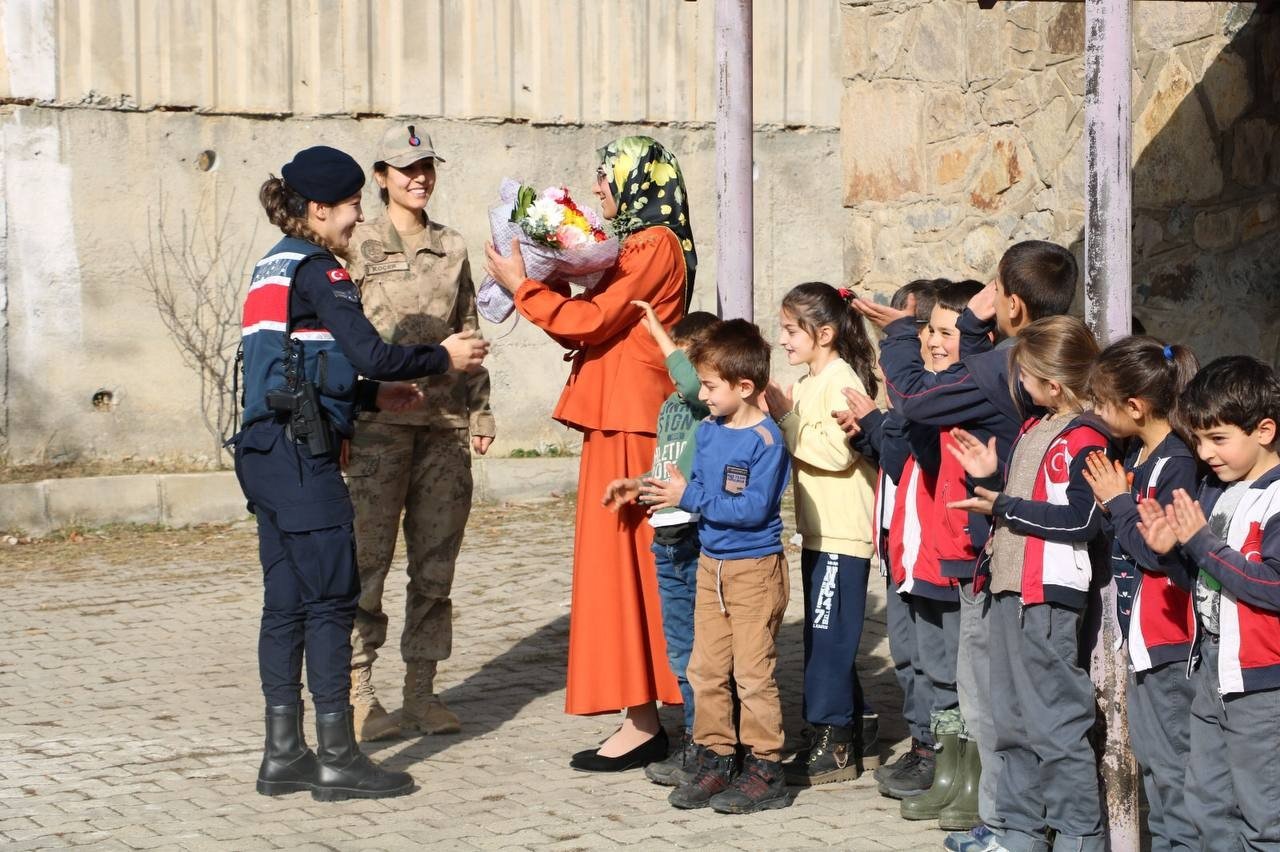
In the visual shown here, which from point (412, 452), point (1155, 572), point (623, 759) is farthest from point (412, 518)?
point (1155, 572)

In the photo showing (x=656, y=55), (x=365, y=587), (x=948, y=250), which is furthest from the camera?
(x=656, y=55)

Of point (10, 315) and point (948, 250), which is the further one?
point (10, 315)

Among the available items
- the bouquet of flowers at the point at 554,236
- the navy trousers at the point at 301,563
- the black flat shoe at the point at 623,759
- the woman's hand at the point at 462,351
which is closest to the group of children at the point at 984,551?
the black flat shoe at the point at 623,759

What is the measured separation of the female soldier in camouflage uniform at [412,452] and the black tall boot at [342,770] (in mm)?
758

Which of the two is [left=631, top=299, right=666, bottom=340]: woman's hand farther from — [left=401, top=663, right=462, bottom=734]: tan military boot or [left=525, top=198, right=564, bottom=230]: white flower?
[left=401, top=663, right=462, bottom=734]: tan military boot

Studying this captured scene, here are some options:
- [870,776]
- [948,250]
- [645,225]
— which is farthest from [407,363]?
[948,250]

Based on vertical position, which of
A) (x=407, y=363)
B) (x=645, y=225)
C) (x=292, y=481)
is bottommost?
(x=292, y=481)

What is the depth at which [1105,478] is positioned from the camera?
14.6 feet

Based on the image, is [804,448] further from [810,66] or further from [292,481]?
[810,66]

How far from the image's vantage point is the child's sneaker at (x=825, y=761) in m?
5.78

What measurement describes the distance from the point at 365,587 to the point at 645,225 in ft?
5.57

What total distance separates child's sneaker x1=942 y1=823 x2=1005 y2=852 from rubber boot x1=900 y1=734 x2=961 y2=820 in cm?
27

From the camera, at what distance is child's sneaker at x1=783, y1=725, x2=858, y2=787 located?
227 inches

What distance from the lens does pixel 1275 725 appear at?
164 inches
